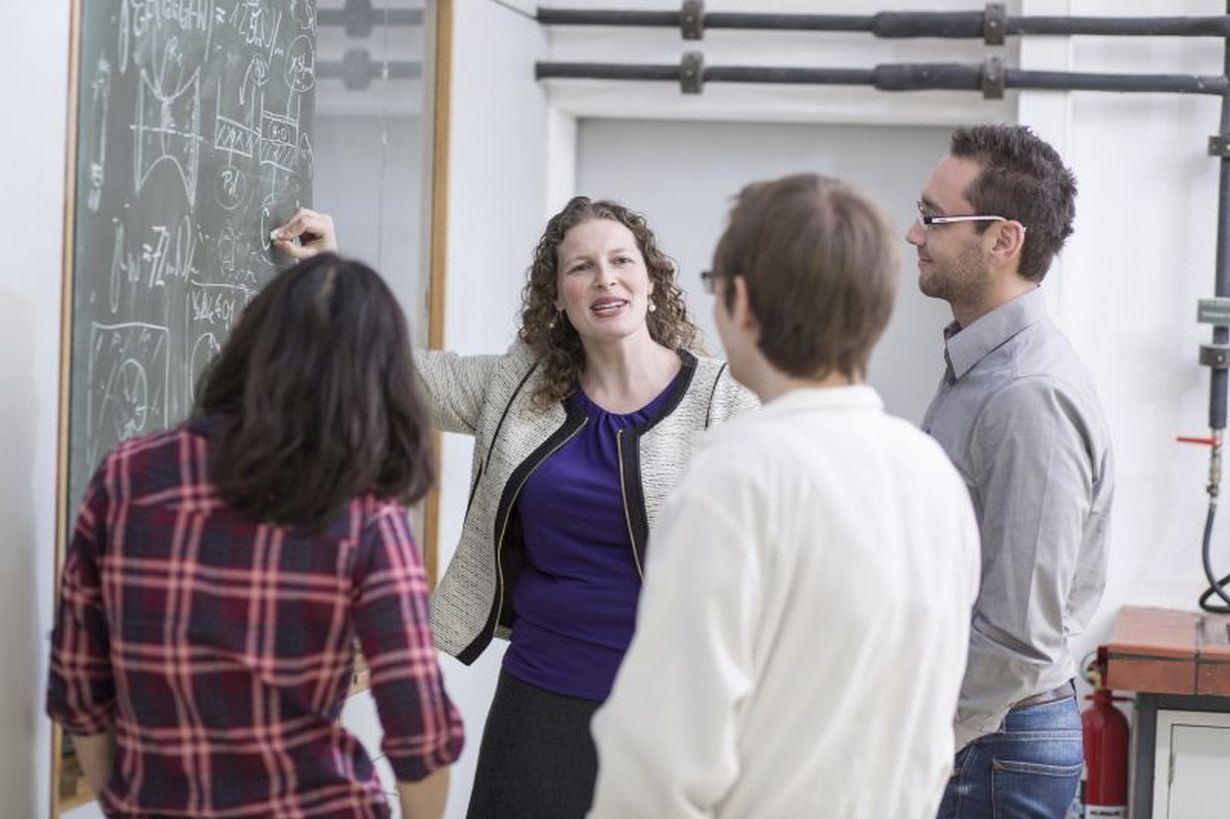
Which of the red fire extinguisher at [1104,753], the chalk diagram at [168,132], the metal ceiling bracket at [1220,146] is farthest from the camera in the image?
the metal ceiling bracket at [1220,146]

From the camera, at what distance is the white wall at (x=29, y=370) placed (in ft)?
6.58

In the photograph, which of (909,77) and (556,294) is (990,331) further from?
(909,77)

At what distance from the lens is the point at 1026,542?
209cm

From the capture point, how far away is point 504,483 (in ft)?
8.07

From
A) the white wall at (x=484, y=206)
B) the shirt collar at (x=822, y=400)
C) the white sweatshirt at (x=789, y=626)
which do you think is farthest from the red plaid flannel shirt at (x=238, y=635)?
the white wall at (x=484, y=206)

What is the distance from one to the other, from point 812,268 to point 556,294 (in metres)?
1.20

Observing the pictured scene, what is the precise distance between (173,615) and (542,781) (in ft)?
3.20

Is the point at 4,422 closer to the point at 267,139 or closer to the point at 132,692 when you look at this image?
the point at 132,692

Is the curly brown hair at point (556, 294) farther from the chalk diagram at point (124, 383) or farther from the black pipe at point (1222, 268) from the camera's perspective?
the black pipe at point (1222, 268)

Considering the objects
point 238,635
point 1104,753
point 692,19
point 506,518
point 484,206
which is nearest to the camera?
point 238,635

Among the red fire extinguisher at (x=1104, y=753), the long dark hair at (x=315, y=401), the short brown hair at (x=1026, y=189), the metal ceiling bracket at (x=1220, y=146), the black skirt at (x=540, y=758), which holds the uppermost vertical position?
the metal ceiling bracket at (x=1220, y=146)

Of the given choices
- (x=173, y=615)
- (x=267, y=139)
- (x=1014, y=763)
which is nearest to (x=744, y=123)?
(x=267, y=139)

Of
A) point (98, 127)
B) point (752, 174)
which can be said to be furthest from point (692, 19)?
point (98, 127)

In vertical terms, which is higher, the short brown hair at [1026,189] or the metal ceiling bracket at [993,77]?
the metal ceiling bracket at [993,77]
